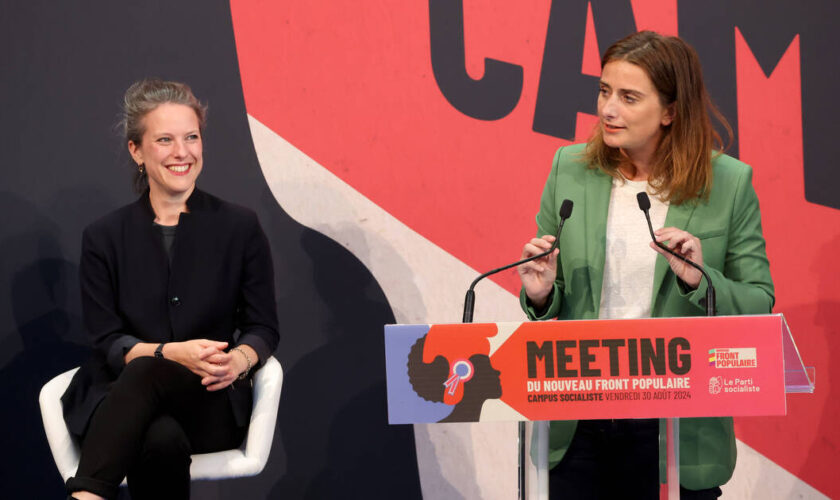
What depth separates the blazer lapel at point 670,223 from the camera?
2029 millimetres

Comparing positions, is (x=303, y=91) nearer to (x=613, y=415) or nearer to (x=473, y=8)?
(x=473, y=8)

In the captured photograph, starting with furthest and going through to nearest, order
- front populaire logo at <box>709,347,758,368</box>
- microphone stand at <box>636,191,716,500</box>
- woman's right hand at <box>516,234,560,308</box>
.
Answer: woman's right hand at <box>516,234,560,308</box> → microphone stand at <box>636,191,716,500</box> → front populaire logo at <box>709,347,758,368</box>

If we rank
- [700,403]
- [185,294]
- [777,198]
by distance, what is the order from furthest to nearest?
[777,198] → [185,294] → [700,403]

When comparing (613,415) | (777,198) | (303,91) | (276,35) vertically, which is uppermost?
(276,35)

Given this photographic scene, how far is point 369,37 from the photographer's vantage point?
336cm

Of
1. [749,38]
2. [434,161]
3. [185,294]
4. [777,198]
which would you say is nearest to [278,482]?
[185,294]

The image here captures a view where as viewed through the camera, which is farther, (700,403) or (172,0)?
(172,0)

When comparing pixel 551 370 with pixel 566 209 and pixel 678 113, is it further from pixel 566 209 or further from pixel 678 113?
pixel 678 113

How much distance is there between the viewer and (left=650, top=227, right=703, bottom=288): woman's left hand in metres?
1.79

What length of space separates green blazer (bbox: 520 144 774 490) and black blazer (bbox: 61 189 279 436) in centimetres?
99

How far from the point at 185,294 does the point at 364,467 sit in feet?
3.46

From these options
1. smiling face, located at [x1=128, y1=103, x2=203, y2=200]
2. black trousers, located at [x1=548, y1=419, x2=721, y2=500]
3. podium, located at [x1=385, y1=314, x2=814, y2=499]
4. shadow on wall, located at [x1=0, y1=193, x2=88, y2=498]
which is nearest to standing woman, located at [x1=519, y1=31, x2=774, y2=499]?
black trousers, located at [x1=548, y1=419, x2=721, y2=500]

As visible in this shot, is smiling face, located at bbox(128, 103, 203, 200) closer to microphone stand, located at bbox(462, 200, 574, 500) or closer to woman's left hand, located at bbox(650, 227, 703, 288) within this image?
microphone stand, located at bbox(462, 200, 574, 500)

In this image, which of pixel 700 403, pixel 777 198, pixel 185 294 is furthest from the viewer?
pixel 777 198
